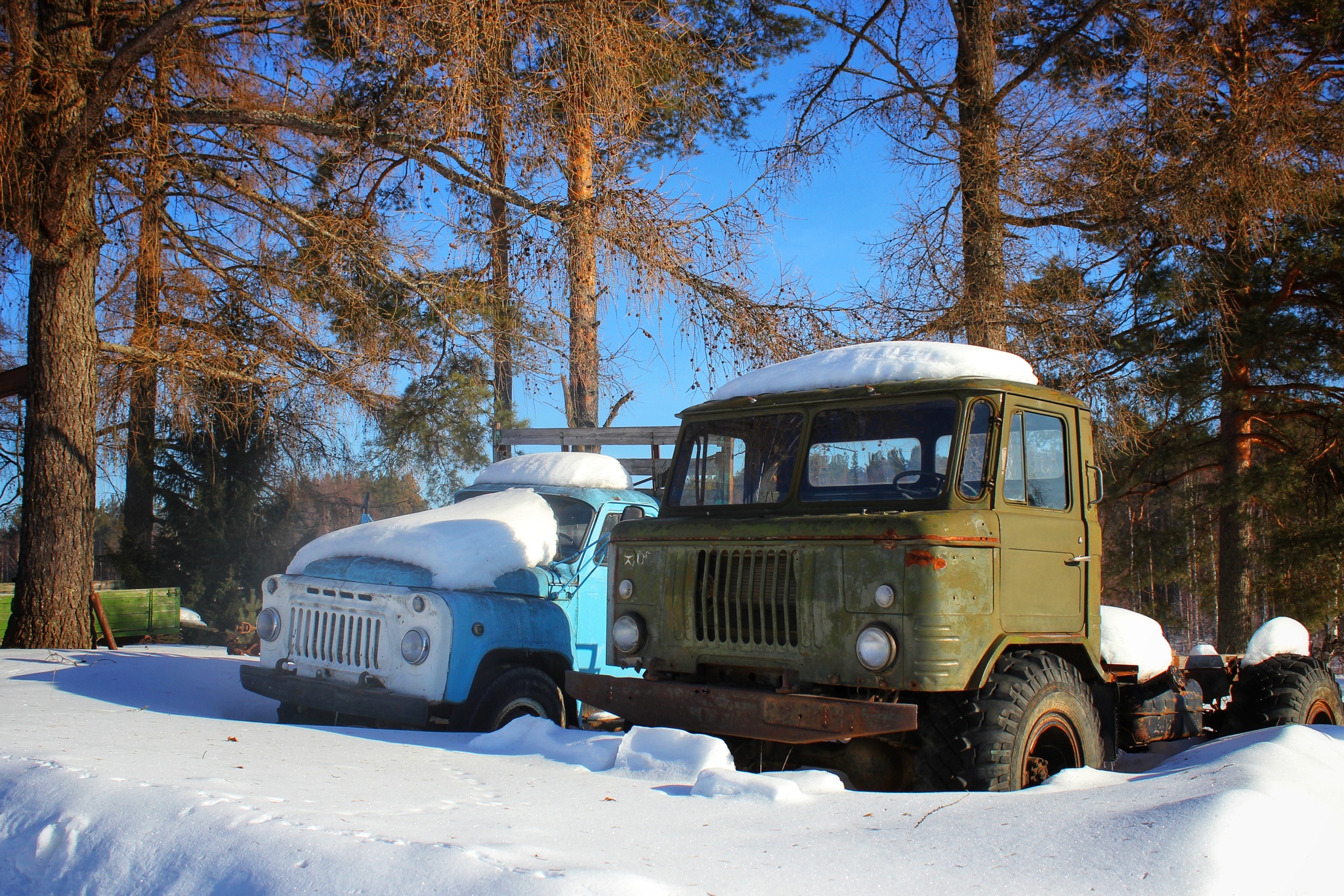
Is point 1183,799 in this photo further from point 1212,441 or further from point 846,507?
point 1212,441

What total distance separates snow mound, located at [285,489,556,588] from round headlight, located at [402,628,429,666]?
0.40m

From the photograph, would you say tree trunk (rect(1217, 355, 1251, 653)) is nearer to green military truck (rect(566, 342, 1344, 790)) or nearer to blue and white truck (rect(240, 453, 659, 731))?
green military truck (rect(566, 342, 1344, 790))

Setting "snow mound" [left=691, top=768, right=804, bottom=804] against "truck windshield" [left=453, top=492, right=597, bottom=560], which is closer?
"snow mound" [left=691, top=768, right=804, bottom=804]

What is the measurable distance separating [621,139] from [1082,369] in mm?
5387

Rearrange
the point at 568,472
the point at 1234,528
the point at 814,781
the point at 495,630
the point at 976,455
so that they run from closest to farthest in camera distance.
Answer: the point at 814,781 → the point at 976,455 → the point at 495,630 → the point at 568,472 → the point at 1234,528

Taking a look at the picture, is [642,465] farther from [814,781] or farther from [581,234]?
[814,781]

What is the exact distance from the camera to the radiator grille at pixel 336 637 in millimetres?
6250

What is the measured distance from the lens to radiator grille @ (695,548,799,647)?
16.1 ft

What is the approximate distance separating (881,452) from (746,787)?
Answer: 2057 millimetres

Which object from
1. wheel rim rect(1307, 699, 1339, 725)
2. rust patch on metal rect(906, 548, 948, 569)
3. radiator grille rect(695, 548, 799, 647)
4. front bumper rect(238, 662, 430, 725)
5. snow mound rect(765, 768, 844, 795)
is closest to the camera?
snow mound rect(765, 768, 844, 795)

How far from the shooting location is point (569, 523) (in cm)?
755

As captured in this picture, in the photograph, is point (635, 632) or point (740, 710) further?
point (635, 632)

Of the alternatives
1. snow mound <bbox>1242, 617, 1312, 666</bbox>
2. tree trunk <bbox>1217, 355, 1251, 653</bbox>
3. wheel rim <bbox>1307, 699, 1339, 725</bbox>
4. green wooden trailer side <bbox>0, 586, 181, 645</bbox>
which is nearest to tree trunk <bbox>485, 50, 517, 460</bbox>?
green wooden trailer side <bbox>0, 586, 181, 645</bbox>

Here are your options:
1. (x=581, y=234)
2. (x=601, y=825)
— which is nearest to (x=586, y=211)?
(x=581, y=234)
